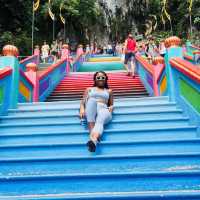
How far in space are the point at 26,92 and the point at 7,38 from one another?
12519mm

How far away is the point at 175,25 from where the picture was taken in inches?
1324

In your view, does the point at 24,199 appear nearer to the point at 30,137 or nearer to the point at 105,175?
the point at 105,175

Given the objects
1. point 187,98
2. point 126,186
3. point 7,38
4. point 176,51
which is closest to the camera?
point 126,186

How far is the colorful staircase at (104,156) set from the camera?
3.47 meters

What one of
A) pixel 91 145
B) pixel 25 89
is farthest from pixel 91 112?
pixel 25 89

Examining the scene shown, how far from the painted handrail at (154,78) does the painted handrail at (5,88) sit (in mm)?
3000

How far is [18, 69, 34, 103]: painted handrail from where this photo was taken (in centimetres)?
742

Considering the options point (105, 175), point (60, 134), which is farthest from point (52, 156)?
point (105, 175)

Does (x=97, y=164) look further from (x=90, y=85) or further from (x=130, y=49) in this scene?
(x=130, y=49)

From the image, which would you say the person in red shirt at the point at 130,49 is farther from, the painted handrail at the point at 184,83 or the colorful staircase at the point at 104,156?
the colorful staircase at the point at 104,156

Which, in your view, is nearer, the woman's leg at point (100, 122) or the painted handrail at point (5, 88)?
the woman's leg at point (100, 122)

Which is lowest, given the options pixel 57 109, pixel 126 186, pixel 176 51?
pixel 126 186

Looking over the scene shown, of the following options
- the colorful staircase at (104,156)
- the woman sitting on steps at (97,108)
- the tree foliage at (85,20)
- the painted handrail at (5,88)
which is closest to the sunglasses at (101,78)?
the woman sitting on steps at (97,108)

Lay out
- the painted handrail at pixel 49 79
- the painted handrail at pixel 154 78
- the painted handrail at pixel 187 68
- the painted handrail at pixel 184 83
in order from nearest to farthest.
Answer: the painted handrail at pixel 187 68 → the painted handrail at pixel 184 83 → the painted handrail at pixel 154 78 → the painted handrail at pixel 49 79
